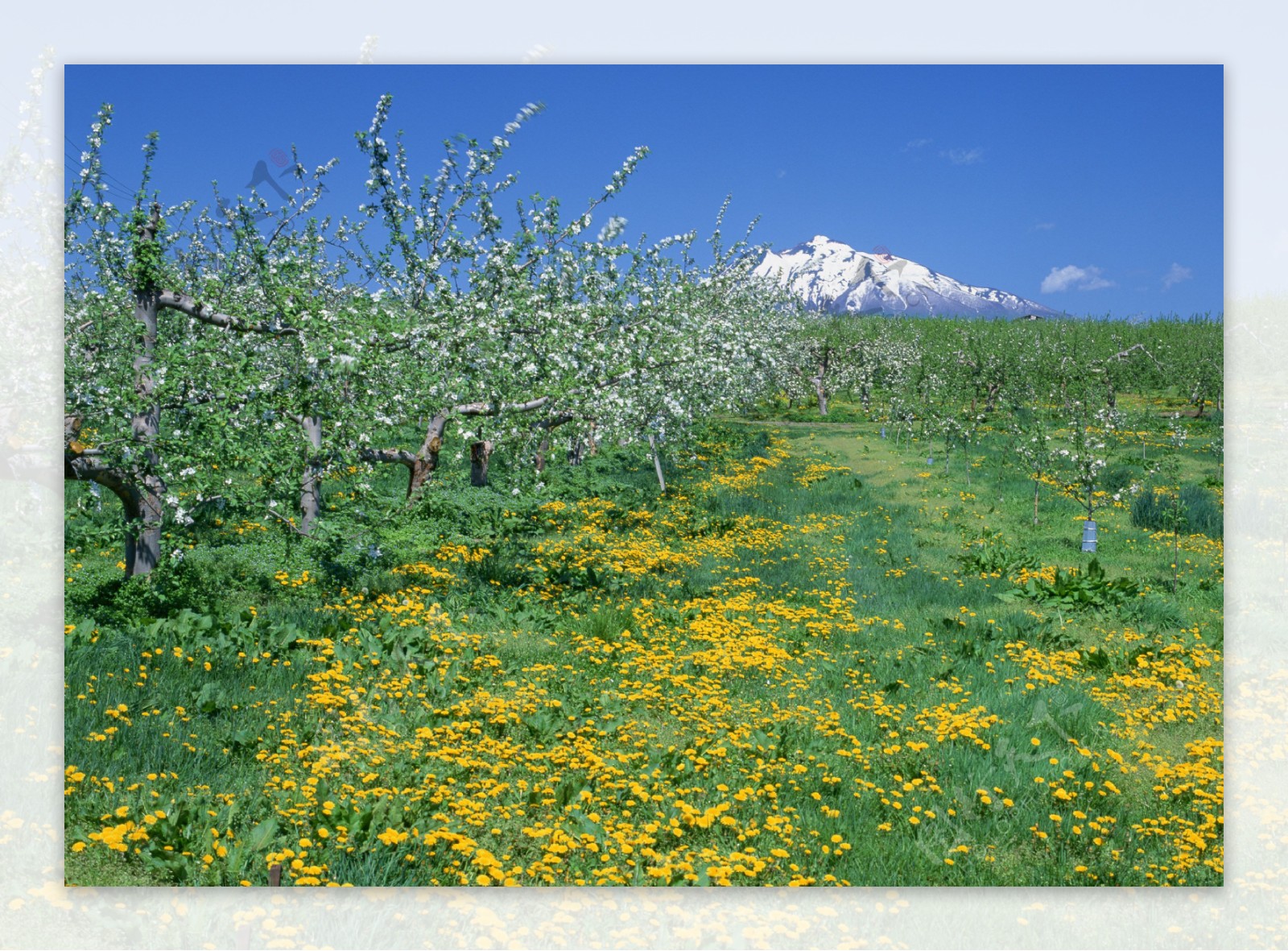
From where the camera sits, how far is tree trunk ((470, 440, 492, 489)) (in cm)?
1241

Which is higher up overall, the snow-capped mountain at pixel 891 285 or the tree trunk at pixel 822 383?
the tree trunk at pixel 822 383

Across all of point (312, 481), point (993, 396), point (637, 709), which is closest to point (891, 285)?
point (637, 709)

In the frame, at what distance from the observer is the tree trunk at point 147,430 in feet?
20.7

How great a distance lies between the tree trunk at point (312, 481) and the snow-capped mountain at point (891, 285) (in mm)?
4358

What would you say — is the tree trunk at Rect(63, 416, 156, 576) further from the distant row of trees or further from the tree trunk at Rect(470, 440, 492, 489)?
the distant row of trees

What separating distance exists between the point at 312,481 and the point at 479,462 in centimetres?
518

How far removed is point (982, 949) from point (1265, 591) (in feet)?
12.8

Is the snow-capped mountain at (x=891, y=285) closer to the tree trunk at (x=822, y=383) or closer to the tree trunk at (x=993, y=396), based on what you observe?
the tree trunk at (x=993, y=396)

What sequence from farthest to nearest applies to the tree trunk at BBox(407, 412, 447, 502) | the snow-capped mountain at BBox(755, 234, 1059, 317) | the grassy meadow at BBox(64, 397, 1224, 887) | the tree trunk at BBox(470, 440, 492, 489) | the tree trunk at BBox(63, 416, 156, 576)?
the tree trunk at BBox(470, 440, 492, 489) → the tree trunk at BBox(407, 412, 447, 502) → the snow-capped mountain at BBox(755, 234, 1059, 317) → the tree trunk at BBox(63, 416, 156, 576) → the grassy meadow at BBox(64, 397, 1224, 887)

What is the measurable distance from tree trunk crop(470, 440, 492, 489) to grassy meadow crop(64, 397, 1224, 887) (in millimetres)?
2142

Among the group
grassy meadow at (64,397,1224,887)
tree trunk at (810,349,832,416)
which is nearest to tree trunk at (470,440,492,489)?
grassy meadow at (64,397,1224,887)

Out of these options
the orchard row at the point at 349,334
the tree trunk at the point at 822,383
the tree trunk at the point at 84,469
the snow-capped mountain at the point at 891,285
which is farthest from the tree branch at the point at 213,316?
the tree trunk at the point at 822,383

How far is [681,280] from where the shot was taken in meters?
12.7

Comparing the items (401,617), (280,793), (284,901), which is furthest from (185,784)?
(401,617)
